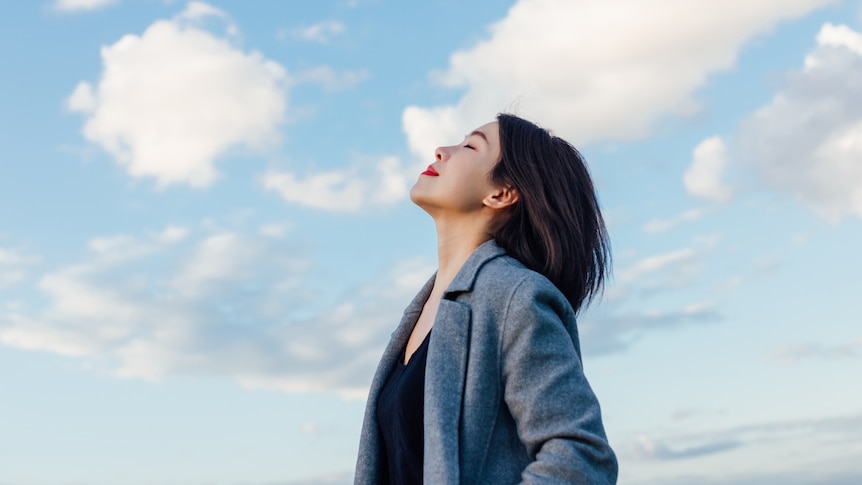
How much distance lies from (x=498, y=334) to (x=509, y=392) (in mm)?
262

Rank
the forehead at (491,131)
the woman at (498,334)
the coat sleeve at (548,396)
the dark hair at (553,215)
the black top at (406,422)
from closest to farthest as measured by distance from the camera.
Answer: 1. the coat sleeve at (548,396)
2. the woman at (498,334)
3. the black top at (406,422)
4. the dark hair at (553,215)
5. the forehead at (491,131)

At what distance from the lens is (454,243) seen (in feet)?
15.1

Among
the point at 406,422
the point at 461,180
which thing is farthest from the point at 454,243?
the point at 406,422

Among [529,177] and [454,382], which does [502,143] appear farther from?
[454,382]

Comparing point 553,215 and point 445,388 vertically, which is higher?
point 553,215

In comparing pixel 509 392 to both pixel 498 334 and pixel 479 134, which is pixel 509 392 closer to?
pixel 498 334

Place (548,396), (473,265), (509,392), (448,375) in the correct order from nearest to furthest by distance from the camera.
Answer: (548,396)
(509,392)
(448,375)
(473,265)

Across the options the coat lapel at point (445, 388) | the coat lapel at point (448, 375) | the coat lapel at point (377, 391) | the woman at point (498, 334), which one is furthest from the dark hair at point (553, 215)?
the coat lapel at point (377, 391)

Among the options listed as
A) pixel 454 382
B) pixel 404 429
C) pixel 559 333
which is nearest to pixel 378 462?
pixel 404 429

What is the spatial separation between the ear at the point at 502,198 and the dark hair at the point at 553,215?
0.03 metres

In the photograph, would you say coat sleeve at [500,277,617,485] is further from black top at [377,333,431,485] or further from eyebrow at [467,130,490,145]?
eyebrow at [467,130,490,145]

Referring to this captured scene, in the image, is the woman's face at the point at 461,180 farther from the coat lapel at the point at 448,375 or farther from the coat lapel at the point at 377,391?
the coat lapel at the point at 377,391

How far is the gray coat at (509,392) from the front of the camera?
3596 millimetres

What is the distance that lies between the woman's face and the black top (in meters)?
0.64
